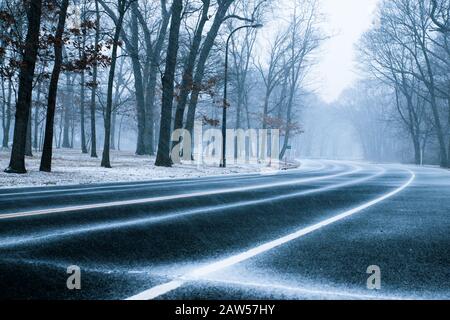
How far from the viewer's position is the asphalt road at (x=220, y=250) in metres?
2.96

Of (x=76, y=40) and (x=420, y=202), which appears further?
(x=76, y=40)

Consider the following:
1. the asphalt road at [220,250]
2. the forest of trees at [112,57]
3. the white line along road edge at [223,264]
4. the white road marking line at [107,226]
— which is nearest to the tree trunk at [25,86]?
the forest of trees at [112,57]

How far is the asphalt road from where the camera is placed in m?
2.96

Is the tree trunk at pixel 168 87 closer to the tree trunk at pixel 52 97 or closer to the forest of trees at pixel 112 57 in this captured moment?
the forest of trees at pixel 112 57

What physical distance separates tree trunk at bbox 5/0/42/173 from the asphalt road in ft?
24.9

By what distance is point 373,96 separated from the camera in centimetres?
7288

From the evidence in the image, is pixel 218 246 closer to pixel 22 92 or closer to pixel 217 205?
pixel 217 205

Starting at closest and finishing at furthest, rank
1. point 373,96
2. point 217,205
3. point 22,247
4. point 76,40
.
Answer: point 22,247, point 217,205, point 76,40, point 373,96

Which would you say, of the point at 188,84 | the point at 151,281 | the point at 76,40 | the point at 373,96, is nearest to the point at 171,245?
the point at 151,281

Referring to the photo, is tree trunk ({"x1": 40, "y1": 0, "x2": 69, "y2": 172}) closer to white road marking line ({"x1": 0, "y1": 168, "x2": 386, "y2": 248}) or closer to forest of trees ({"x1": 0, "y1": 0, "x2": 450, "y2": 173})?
forest of trees ({"x1": 0, "y1": 0, "x2": 450, "y2": 173})

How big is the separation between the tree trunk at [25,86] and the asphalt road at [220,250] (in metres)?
7.59

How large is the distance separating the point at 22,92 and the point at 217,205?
9.94 metres

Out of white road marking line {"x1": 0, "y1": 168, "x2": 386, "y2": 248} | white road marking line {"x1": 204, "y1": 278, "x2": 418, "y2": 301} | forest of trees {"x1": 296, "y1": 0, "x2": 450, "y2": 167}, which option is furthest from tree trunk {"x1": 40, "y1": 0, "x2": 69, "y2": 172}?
forest of trees {"x1": 296, "y1": 0, "x2": 450, "y2": 167}

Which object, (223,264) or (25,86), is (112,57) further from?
(223,264)
